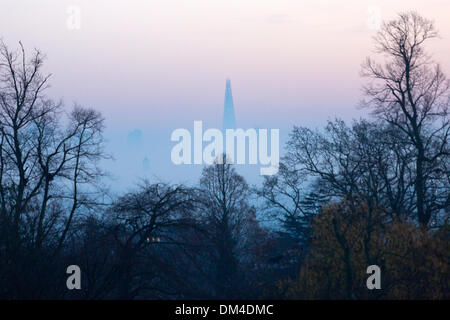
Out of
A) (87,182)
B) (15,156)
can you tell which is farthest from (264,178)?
(15,156)

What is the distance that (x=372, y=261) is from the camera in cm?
1969

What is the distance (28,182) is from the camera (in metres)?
24.0

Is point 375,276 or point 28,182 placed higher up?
point 28,182

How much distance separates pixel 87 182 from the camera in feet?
84.5

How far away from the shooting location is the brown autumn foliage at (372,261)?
18891 millimetres

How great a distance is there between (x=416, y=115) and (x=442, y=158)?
2.16 metres

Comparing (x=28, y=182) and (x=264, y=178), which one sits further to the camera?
(x=264, y=178)

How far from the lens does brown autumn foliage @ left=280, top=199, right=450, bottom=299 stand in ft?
62.0
